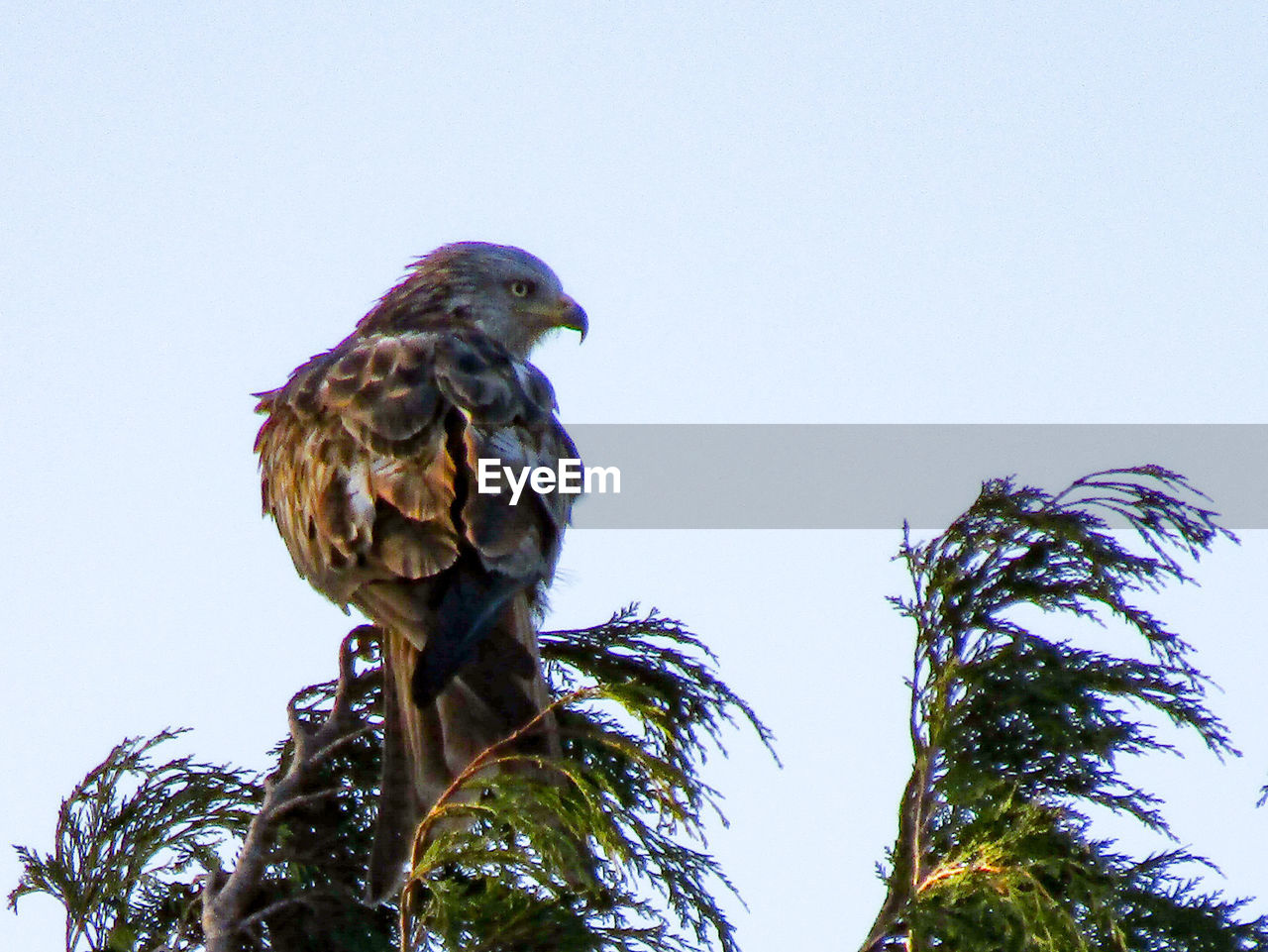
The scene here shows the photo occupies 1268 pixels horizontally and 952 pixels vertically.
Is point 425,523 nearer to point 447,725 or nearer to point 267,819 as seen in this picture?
point 447,725

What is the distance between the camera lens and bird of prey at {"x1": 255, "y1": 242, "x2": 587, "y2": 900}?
4473 millimetres

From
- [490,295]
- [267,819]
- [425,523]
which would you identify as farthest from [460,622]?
[490,295]

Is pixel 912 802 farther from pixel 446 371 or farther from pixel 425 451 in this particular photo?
pixel 446 371

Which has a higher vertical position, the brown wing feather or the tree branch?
the brown wing feather

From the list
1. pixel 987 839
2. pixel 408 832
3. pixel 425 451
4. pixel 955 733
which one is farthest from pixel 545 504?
pixel 987 839

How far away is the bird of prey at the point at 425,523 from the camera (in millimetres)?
4473

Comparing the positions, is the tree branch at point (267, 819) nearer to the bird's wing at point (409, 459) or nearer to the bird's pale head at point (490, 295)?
the bird's wing at point (409, 459)

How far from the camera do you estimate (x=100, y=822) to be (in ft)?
16.2

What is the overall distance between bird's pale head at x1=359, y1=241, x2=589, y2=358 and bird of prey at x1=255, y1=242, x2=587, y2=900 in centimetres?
49

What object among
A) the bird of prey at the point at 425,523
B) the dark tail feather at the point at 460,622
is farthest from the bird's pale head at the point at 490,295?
the dark tail feather at the point at 460,622

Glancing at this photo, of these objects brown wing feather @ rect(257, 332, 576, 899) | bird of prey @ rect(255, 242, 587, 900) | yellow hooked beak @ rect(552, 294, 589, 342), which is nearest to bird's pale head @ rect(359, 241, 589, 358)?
yellow hooked beak @ rect(552, 294, 589, 342)

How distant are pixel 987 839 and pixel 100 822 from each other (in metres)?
2.71

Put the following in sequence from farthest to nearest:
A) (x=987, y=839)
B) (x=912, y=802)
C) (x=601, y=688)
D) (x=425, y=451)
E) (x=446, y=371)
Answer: (x=446, y=371) → (x=425, y=451) → (x=912, y=802) → (x=987, y=839) → (x=601, y=688)

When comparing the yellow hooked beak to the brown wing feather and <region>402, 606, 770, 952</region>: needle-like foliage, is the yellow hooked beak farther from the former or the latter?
<region>402, 606, 770, 952</region>: needle-like foliage
